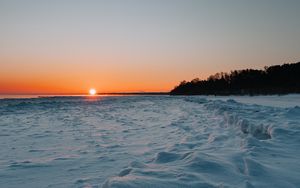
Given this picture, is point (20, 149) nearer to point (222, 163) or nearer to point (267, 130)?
point (222, 163)

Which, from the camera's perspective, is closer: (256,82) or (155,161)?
(155,161)

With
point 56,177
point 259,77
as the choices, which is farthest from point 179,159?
point 259,77

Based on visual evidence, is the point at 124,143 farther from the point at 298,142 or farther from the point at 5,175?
the point at 298,142

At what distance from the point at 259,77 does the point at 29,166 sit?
3883 inches

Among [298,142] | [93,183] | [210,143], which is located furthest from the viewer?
[210,143]

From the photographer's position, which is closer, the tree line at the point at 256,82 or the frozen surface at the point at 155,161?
the frozen surface at the point at 155,161

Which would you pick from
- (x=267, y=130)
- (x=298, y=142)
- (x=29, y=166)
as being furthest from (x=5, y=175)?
(x=267, y=130)

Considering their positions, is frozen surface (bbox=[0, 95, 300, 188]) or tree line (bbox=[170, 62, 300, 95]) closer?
frozen surface (bbox=[0, 95, 300, 188])

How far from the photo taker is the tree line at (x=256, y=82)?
69.7 meters

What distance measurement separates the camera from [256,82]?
97375 mm

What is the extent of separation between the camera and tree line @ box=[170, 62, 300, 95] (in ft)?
229

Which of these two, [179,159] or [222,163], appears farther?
[179,159]

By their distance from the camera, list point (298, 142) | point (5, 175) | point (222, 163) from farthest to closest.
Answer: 1. point (298, 142)
2. point (5, 175)
3. point (222, 163)

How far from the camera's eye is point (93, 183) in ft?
13.4
